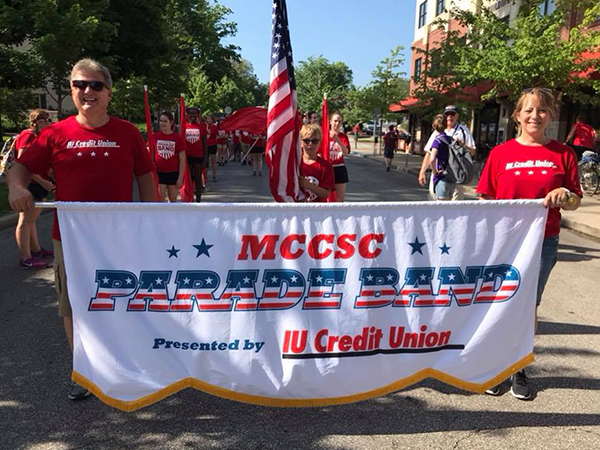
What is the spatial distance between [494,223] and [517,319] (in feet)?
2.00

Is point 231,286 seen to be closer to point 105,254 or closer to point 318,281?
point 318,281

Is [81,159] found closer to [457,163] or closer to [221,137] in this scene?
[457,163]

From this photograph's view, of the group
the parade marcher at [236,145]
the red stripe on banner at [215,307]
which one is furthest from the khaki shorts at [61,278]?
the parade marcher at [236,145]

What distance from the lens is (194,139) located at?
1067cm

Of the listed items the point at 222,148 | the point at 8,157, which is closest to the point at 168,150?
the point at 8,157

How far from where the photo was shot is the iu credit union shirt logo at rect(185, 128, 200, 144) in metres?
10.6

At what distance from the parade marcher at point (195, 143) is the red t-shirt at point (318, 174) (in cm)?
618

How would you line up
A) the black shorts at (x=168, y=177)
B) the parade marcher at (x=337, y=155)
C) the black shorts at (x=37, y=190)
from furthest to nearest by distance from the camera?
the black shorts at (x=168, y=177) → the parade marcher at (x=337, y=155) → the black shorts at (x=37, y=190)

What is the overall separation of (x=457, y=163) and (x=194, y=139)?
5.50 meters

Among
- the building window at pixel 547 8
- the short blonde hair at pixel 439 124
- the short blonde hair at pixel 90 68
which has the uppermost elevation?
the building window at pixel 547 8

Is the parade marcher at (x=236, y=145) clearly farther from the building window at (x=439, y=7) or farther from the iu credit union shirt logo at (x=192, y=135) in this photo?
the building window at (x=439, y=7)

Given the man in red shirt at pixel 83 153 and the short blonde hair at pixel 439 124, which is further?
the short blonde hair at pixel 439 124

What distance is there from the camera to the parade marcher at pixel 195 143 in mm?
10625

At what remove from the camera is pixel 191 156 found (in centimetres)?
1077
